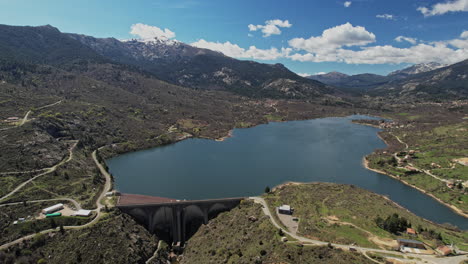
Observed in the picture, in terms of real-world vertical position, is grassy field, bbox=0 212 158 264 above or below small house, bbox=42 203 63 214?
below

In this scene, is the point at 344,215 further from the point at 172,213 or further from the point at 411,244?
the point at 172,213

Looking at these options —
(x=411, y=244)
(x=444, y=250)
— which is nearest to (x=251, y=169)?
(x=411, y=244)

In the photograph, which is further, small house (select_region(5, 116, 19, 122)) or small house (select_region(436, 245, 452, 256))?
small house (select_region(5, 116, 19, 122))

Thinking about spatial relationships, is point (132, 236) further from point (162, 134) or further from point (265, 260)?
point (162, 134)

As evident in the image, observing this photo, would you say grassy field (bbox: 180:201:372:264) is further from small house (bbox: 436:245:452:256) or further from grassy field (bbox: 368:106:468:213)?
grassy field (bbox: 368:106:468:213)

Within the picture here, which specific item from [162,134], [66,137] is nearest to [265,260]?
[66,137]

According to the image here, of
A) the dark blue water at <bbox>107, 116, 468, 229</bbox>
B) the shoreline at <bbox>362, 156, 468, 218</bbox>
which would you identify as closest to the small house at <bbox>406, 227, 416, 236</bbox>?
the dark blue water at <bbox>107, 116, 468, 229</bbox>
